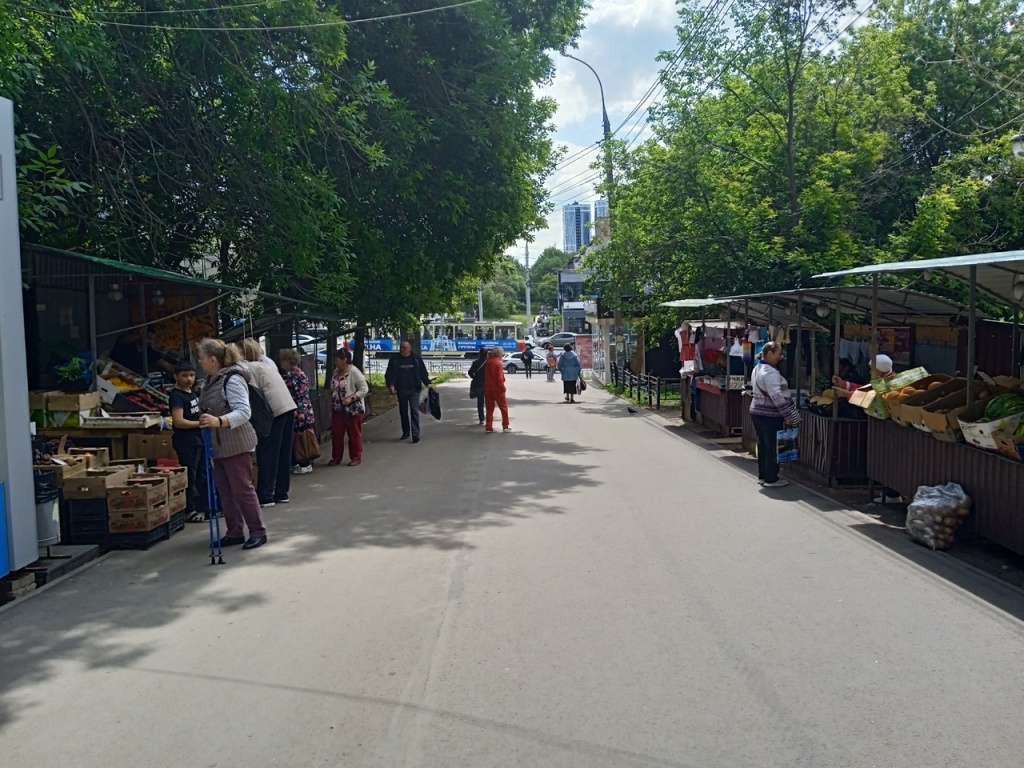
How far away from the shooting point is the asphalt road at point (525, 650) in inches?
176

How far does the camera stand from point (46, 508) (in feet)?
25.6

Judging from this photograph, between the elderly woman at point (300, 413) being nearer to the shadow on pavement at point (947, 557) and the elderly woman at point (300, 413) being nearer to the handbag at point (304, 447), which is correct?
the handbag at point (304, 447)

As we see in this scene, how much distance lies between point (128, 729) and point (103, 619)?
2.05 meters

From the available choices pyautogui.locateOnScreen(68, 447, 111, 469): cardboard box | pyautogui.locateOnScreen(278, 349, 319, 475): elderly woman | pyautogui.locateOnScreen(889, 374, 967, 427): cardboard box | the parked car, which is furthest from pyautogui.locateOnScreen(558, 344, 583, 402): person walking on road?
the parked car

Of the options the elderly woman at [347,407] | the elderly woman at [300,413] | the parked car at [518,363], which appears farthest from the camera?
the parked car at [518,363]

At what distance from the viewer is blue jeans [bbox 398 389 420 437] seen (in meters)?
16.8

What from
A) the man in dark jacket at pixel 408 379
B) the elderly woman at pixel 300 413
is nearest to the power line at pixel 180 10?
the elderly woman at pixel 300 413

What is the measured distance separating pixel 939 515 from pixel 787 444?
4.22 metres

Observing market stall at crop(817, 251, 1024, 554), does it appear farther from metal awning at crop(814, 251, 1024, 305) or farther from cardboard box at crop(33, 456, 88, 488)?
cardboard box at crop(33, 456, 88, 488)

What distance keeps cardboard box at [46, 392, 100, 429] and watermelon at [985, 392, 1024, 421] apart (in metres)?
8.97

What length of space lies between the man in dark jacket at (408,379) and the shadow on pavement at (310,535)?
64cm

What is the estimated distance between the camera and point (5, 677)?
5410mm

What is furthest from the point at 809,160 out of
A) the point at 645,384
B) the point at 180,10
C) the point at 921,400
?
the point at 180,10

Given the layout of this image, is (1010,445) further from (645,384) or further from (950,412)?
(645,384)
